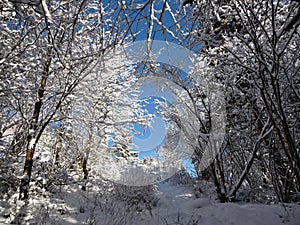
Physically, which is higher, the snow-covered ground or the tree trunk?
the tree trunk

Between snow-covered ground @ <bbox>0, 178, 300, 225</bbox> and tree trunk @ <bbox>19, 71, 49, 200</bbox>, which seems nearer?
snow-covered ground @ <bbox>0, 178, 300, 225</bbox>

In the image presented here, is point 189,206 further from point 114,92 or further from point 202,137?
point 114,92

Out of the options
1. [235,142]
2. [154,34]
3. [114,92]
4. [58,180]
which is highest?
[114,92]

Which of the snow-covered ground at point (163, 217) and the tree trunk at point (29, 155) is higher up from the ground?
the tree trunk at point (29, 155)

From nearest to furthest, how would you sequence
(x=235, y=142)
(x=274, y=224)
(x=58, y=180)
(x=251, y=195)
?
(x=274, y=224)
(x=251, y=195)
(x=235, y=142)
(x=58, y=180)

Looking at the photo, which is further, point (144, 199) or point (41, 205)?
point (144, 199)

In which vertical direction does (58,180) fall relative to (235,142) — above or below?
below

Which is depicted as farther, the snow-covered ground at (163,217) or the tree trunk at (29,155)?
the tree trunk at (29,155)

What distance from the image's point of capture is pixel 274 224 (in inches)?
114

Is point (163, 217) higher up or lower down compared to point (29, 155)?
lower down

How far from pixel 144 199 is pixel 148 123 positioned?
244 cm

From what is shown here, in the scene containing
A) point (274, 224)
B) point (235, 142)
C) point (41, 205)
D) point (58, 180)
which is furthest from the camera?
point (58, 180)

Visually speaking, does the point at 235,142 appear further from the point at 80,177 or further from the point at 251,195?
the point at 80,177

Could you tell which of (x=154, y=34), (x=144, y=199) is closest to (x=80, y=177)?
(x=144, y=199)
